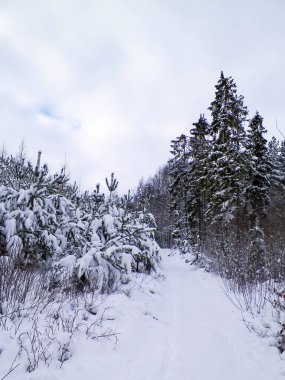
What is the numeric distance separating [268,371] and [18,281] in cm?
402

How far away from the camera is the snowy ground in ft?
11.8

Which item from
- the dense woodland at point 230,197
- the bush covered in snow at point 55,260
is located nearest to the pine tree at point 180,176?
the dense woodland at point 230,197

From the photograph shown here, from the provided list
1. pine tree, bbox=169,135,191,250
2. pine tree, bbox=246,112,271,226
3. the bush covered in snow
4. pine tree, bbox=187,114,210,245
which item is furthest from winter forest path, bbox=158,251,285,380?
pine tree, bbox=169,135,191,250

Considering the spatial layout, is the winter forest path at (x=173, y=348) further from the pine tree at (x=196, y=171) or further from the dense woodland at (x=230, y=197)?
the pine tree at (x=196, y=171)

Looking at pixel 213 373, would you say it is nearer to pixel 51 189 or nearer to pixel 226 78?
pixel 51 189

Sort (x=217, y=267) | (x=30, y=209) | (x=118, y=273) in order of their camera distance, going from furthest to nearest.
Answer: (x=217, y=267)
(x=30, y=209)
(x=118, y=273)

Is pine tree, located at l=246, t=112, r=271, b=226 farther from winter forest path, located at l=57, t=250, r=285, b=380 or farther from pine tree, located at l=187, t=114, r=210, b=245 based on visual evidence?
winter forest path, located at l=57, t=250, r=285, b=380

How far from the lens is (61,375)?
3.24 meters

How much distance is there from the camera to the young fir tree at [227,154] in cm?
1616

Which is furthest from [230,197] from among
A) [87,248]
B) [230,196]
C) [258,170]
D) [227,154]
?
[87,248]

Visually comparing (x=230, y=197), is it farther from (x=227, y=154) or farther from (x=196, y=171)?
(x=196, y=171)

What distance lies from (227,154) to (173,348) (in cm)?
1402

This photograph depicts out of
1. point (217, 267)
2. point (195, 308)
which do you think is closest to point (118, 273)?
point (195, 308)

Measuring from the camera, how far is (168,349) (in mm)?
4500
